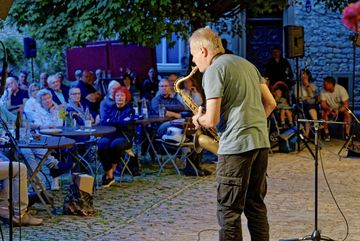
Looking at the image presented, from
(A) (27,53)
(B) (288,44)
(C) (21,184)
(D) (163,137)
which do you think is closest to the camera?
(C) (21,184)

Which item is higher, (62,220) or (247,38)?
(247,38)

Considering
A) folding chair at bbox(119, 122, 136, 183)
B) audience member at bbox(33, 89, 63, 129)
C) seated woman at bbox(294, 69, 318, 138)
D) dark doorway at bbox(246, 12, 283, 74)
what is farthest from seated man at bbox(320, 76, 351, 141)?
audience member at bbox(33, 89, 63, 129)

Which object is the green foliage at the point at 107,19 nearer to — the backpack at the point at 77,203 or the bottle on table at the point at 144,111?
the bottle on table at the point at 144,111

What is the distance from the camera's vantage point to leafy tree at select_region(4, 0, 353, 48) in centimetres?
1248

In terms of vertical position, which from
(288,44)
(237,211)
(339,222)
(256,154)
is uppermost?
(288,44)

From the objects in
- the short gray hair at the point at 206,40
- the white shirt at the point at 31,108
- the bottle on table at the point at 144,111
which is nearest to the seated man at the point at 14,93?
the white shirt at the point at 31,108

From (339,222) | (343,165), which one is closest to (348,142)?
(343,165)

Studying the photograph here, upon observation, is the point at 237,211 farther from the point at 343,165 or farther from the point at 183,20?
the point at 183,20

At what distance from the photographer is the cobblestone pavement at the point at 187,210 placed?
719 centimetres

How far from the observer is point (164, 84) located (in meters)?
11.9

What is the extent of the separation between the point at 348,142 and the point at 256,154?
7468 millimetres

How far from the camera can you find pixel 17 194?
Result: 7387mm

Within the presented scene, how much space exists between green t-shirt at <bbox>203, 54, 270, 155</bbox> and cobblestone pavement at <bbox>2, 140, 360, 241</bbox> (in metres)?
1.80

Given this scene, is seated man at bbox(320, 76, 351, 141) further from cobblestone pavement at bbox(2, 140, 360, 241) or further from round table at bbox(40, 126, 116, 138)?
round table at bbox(40, 126, 116, 138)
